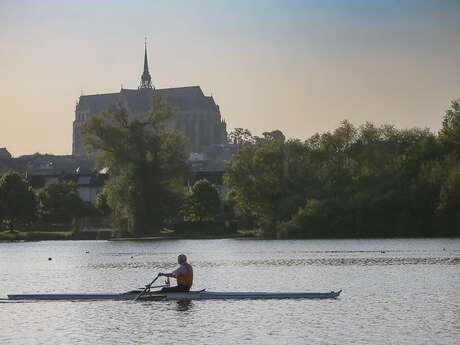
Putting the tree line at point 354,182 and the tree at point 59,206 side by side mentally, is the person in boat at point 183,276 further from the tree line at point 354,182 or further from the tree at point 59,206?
the tree at point 59,206

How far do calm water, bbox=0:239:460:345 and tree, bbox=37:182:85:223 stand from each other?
329 ft

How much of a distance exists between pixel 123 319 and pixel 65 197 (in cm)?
13560

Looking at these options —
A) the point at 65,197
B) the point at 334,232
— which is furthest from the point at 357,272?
the point at 65,197

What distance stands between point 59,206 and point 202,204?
30380 millimetres

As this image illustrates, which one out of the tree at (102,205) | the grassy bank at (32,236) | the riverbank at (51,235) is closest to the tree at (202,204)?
the riverbank at (51,235)

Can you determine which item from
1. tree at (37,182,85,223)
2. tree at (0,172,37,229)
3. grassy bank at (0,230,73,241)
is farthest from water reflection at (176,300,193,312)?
tree at (37,182,85,223)

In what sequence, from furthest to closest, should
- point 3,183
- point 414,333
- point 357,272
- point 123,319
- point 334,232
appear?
point 3,183, point 334,232, point 357,272, point 123,319, point 414,333

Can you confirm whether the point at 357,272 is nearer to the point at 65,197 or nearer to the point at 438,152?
the point at 438,152

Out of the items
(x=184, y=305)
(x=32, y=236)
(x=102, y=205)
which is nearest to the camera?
(x=184, y=305)

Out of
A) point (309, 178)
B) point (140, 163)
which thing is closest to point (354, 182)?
point (309, 178)

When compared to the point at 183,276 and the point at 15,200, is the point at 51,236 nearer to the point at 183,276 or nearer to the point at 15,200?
the point at 15,200

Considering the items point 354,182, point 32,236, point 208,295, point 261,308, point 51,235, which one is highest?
point 354,182

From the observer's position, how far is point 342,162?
123062 millimetres

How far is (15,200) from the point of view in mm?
143000
